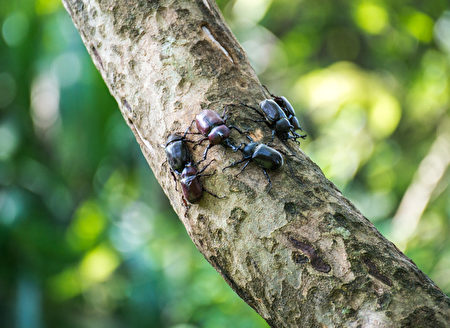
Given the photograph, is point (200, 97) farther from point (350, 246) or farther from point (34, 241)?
point (34, 241)

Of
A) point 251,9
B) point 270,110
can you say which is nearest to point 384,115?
point 251,9

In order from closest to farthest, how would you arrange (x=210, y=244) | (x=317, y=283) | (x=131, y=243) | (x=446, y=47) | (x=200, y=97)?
(x=317, y=283) → (x=210, y=244) → (x=200, y=97) → (x=446, y=47) → (x=131, y=243)

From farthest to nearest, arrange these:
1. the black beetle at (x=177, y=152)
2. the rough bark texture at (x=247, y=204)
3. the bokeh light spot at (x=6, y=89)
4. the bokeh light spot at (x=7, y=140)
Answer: the bokeh light spot at (x=6, y=89) → the bokeh light spot at (x=7, y=140) → the black beetle at (x=177, y=152) → the rough bark texture at (x=247, y=204)

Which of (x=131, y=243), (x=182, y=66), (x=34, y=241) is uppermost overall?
(x=182, y=66)

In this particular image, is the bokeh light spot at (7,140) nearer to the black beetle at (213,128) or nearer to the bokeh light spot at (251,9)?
the bokeh light spot at (251,9)

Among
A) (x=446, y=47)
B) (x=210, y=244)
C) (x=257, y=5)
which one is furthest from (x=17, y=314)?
(x=446, y=47)

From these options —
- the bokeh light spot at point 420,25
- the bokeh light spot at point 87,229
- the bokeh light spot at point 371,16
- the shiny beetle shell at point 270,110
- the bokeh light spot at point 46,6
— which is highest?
the bokeh light spot at point 420,25

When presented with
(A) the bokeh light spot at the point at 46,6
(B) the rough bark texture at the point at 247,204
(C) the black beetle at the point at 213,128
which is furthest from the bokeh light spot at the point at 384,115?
(A) the bokeh light spot at the point at 46,6
